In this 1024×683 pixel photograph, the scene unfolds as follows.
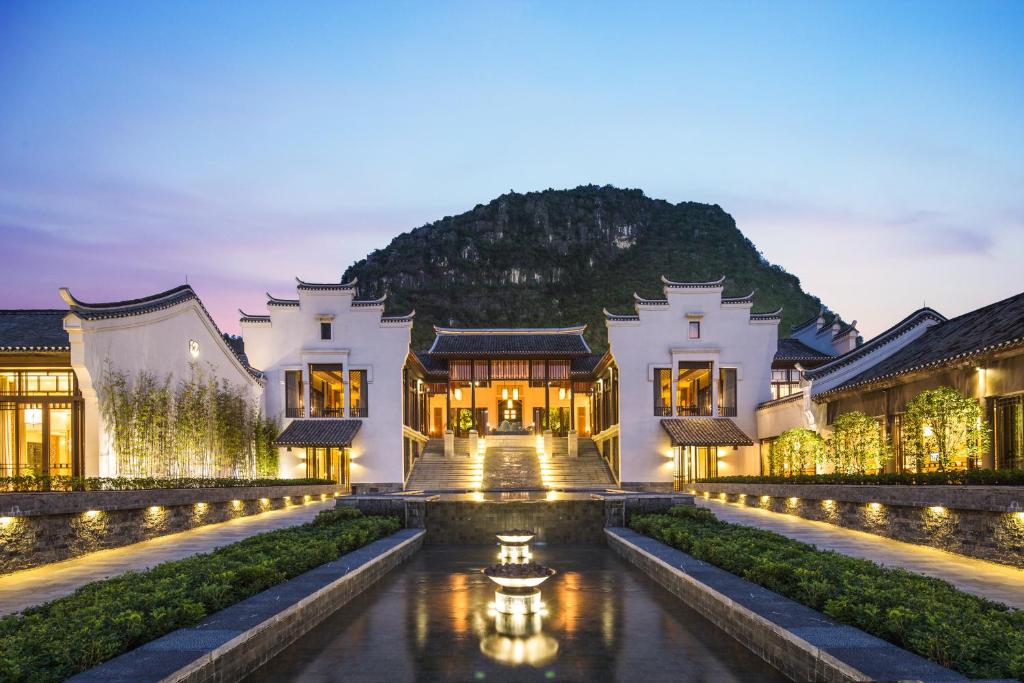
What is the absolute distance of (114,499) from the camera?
48.7 ft

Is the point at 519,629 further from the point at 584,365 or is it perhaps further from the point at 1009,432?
the point at 584,365

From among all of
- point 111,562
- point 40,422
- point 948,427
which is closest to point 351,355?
point 40,422

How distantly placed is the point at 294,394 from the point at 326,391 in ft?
14.3

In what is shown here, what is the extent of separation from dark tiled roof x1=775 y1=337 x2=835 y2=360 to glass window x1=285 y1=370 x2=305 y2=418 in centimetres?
1939

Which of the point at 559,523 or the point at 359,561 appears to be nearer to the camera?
the point at 359,561

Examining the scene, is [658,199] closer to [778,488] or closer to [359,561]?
[778,488]

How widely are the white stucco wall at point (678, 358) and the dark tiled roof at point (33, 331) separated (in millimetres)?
20022

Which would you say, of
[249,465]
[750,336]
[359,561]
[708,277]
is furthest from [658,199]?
[359,561]

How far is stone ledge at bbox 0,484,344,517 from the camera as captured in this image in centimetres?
1234

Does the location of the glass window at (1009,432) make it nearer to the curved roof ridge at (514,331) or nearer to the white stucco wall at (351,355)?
the white stucco wall at (351,355)

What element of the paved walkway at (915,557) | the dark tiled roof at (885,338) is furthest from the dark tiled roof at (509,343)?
the paved walkway at (915,557)

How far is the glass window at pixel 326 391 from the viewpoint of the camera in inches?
1305

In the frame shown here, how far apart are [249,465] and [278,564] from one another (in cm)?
2180

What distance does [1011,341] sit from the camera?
1553cm
